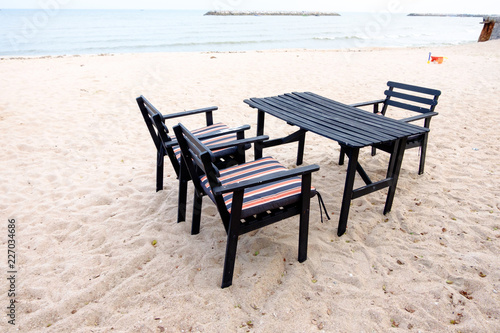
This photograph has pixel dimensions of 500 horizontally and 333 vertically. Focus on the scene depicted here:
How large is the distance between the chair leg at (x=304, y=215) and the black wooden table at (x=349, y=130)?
0.45 m

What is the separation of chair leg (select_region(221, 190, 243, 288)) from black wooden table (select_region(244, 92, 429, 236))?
3.10 ft

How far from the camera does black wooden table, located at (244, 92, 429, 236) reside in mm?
2582

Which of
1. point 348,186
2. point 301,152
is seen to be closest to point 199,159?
point 348,186

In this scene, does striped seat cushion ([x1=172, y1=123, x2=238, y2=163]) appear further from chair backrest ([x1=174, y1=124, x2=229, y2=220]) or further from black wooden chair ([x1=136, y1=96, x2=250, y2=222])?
chair backrest ([x1=174, y1=124, x2=229, y2=220])

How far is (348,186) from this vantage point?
2650mm

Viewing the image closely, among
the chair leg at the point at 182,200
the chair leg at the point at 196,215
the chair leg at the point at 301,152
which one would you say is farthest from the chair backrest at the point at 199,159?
the chair leg at the point at 301,152

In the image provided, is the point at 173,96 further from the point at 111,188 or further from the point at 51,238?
the point at 51,238

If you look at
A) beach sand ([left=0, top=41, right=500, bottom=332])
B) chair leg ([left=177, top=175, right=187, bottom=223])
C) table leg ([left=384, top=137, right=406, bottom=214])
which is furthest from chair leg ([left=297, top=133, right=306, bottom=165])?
chair leg ([left=177, top=175, right=187, bottom=223])

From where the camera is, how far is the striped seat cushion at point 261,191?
2.18 meters

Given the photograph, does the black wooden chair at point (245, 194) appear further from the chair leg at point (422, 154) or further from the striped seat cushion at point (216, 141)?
the chair leg at point (422, 154)

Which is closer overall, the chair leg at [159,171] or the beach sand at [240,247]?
the beach sand at [240,247]

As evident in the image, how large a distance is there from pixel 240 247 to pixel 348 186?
3.32ft

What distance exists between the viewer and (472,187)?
347 cm

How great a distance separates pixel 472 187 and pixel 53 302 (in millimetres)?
3955
